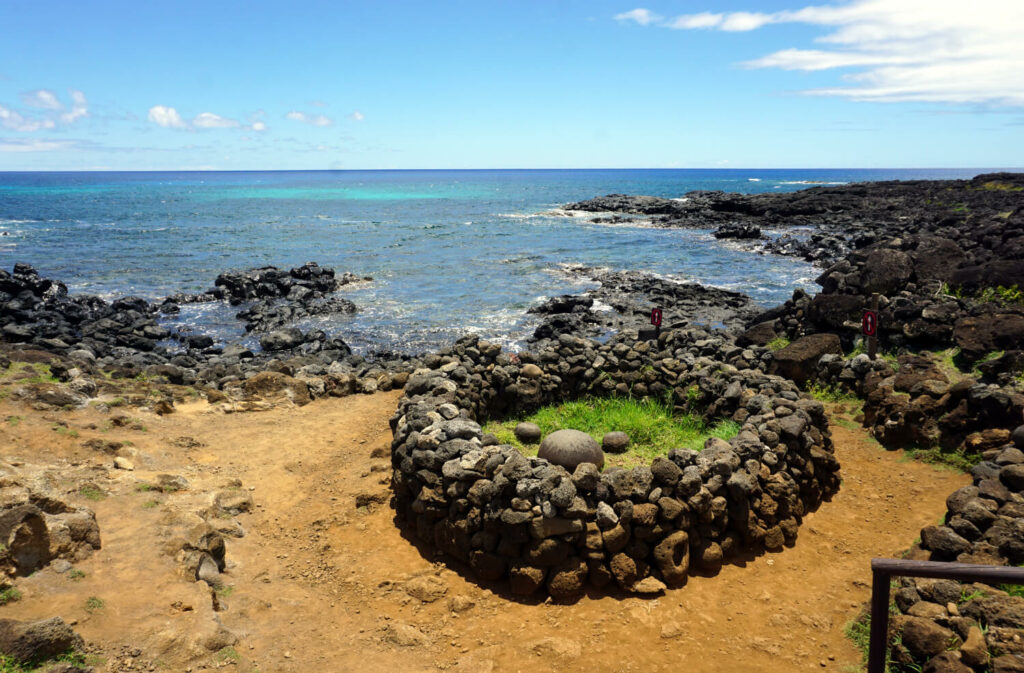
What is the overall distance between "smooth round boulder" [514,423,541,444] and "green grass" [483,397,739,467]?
96 millimetres

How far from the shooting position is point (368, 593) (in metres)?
7.96

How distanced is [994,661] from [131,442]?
38.6 ft

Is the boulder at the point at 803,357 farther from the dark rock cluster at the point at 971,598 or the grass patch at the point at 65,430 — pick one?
the grass patch at the point at 65,430

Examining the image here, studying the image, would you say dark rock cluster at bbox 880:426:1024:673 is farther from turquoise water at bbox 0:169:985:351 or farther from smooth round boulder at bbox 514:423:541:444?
turquoise water at bbox 0:169:985:351

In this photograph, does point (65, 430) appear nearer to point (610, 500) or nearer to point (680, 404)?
point (610, 500)

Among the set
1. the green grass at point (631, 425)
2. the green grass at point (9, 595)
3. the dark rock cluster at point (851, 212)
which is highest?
the dark rock cluster at point (851, 212)

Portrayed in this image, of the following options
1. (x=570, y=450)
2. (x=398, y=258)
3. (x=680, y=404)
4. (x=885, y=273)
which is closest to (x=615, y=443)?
(x=570, y=450)

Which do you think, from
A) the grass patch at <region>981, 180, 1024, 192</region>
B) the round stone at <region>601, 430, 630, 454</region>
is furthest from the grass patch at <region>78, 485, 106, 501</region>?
the grass patch at <region>981, 180, 1024, 192</region>

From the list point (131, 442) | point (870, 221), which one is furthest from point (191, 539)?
point (870, 221)

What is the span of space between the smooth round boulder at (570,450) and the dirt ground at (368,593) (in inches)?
77.6

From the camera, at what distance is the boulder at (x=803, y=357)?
13.9 m

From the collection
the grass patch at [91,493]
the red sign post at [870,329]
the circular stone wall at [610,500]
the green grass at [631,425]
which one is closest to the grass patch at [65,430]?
the grass patch at [91,493]

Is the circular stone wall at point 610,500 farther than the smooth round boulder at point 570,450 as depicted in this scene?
No

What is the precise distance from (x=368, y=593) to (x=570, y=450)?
10.6ft
